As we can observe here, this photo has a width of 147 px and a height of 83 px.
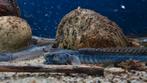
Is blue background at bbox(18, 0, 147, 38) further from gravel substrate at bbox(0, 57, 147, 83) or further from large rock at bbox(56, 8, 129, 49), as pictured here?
gravel substrate at bbox(0, 57, 147, 83)

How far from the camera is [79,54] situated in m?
2.73

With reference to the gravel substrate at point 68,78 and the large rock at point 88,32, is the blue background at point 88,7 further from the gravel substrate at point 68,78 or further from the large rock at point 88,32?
the gravel substrate at point 68,78

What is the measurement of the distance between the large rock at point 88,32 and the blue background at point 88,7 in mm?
3375

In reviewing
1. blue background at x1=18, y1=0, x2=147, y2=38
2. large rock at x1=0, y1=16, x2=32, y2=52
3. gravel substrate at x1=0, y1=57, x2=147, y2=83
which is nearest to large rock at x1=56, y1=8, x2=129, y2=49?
large rock at x1=0, y1=16, x2=32, y2=52

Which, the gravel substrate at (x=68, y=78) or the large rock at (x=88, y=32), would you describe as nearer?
the gravel substrate at (x=68, y=78)

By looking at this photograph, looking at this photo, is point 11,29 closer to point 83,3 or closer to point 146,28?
point 146,28

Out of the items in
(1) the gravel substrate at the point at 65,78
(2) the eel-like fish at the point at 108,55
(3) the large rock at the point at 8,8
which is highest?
(3) the large rock at the point at 8,8

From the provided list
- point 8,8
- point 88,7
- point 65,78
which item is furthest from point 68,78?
point 88,7

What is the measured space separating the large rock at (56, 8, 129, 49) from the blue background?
3.37m

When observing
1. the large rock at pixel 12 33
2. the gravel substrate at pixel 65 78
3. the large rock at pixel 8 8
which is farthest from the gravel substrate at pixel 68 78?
the large rock at pixel 8 8

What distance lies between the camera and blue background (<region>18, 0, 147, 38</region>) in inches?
322

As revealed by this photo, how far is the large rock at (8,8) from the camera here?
4.91 metres

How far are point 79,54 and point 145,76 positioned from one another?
2.70ft

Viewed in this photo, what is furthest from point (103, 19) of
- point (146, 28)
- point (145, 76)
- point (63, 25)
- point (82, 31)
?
point (146, 28)
